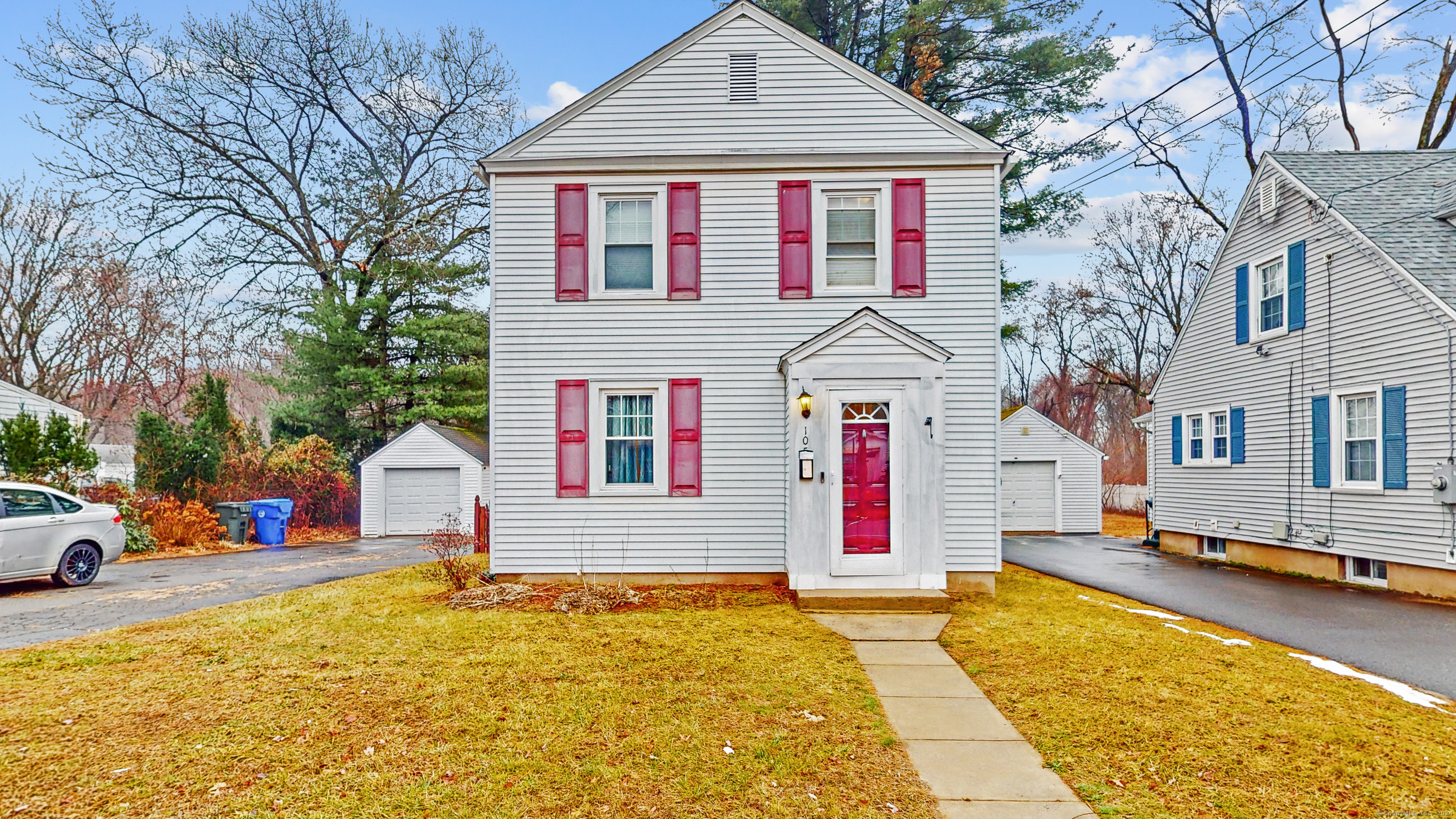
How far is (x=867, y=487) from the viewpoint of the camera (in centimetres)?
884

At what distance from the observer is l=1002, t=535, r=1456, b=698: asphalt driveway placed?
679 cm

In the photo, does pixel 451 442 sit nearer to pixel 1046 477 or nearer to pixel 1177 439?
pixel 1046 477

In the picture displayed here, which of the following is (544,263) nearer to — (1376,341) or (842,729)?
(842,729)

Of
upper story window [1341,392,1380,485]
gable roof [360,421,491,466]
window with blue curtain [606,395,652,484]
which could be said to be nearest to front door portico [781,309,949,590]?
window with blue curtain [606,395,652,484]

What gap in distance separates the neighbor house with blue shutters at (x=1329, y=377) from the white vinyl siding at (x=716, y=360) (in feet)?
20.1

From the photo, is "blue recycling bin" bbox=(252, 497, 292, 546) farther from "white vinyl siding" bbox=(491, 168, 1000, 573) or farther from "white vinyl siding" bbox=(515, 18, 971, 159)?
"white vinyl siding" bbox=(515, 18, 971, 159)

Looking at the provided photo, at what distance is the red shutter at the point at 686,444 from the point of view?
9.66m

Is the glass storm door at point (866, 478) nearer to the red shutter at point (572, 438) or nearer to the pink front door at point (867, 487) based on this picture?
the pink front door at point (867, 487)

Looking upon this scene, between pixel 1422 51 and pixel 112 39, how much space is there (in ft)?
117

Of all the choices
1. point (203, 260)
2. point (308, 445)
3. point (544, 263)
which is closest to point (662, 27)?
point (544, 263)

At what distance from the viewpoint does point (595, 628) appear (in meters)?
7.40

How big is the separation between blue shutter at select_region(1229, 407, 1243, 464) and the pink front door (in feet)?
30.9

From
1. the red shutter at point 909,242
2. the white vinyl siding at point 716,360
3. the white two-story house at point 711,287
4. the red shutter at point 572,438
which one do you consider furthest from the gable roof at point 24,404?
the red shutter at point 909,242

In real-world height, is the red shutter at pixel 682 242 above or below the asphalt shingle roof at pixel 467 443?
above
